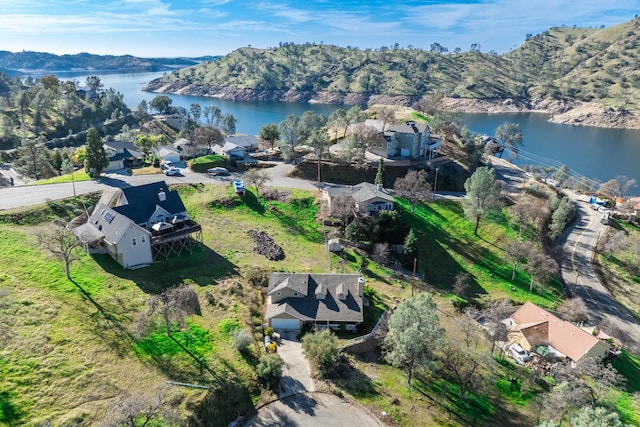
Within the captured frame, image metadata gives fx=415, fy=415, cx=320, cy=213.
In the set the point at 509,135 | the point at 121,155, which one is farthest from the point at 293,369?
the point at 509,135

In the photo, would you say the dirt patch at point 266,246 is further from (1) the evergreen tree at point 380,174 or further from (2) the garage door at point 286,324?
(1) the evergreen tree at point 380,174

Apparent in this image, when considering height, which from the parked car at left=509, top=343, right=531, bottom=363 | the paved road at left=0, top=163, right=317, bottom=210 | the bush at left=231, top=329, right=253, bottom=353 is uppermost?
the paved road at left=0, top=163, right=317, bottom=210

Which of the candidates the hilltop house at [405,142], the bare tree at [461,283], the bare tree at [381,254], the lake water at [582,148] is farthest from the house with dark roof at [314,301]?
the lake water at [582,148]

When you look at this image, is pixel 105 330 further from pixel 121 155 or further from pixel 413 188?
pixel 121 155

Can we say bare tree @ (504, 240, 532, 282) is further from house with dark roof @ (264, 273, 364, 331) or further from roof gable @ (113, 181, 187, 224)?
roof gable @ (113, 181, 187, 224)

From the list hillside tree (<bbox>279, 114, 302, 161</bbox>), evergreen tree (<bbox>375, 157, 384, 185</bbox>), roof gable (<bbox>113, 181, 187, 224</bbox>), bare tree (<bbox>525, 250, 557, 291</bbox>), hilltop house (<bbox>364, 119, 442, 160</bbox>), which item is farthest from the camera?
hillside tree (<bbox>279, 114, 302, 161</bbox>)

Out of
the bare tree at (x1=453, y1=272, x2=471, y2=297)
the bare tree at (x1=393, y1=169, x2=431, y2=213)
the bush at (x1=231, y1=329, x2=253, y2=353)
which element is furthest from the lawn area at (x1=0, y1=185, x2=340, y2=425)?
the bare tree at (x1=393, y1=169, x2=431, y2=213)

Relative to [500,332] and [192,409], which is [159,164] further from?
[500,332]
